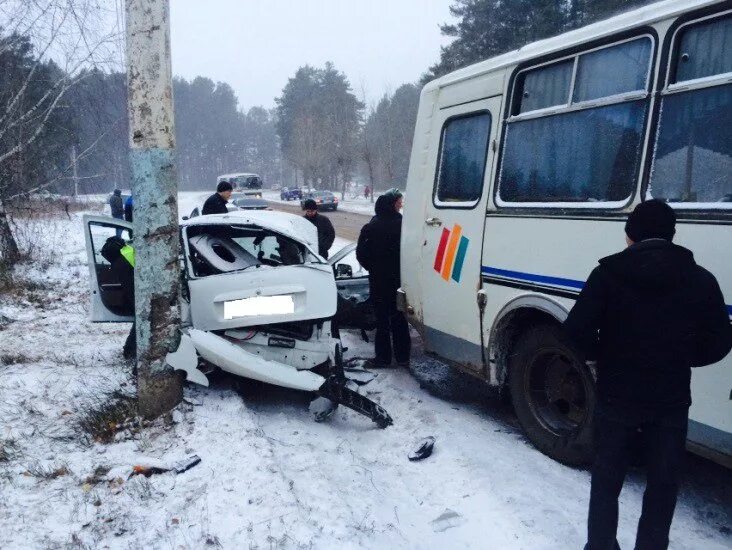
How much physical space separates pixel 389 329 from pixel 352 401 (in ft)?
6.34

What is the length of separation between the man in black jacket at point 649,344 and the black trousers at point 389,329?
3776 millimetres

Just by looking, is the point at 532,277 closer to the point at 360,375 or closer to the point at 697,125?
the point at 697,125

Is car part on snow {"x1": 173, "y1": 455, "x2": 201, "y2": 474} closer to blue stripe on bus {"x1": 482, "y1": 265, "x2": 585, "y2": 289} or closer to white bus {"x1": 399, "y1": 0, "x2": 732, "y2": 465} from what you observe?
white bus {"x1": 399, "y1": 0, "x2": 732, "y2": 465}

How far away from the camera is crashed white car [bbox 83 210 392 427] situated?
4.68 meters

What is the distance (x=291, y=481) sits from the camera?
11.7ft

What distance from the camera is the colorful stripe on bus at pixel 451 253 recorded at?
475 cm

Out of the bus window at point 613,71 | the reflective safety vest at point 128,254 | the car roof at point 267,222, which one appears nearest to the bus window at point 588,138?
the bus window at point 613,71

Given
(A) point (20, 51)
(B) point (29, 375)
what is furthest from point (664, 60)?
(A) point (20, 51)

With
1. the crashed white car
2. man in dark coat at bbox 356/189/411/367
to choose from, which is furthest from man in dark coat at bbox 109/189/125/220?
man in dark coat at bbox 356/189/411/367

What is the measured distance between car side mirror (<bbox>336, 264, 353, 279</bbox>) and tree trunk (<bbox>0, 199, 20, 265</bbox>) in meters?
8.86

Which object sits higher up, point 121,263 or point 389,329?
point 121,263

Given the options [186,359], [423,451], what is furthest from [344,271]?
[423,451]

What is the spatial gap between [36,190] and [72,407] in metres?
9.06

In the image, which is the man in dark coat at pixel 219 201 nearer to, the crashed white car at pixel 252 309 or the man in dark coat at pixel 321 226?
the man in dark coat at pixel 321 226
